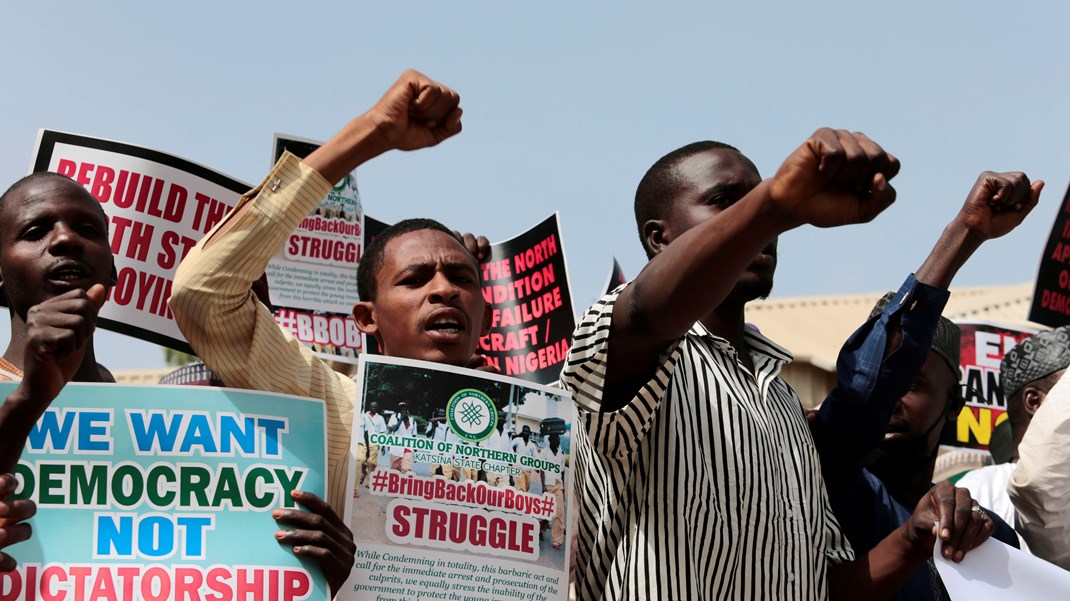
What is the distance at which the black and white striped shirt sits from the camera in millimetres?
2795

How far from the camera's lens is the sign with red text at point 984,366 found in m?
7.43

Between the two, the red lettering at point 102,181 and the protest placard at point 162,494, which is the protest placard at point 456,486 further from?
the red lettering at point 102,181

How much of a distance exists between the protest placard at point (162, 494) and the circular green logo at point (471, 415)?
0.30 m

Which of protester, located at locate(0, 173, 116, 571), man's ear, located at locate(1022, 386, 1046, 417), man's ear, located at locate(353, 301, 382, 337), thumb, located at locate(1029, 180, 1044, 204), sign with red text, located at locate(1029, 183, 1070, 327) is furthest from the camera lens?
sign with red text, located at locate(1029, 183, 1070, 327)

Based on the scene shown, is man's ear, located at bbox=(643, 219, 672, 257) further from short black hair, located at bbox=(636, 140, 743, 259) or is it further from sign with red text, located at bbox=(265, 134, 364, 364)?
sign with red text, located at bbox=(265, 134, 364, 364)

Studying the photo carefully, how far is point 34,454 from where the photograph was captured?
2816 mm

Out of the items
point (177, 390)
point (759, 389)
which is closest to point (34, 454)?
point (177, 390)

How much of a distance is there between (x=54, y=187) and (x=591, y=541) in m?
1.61

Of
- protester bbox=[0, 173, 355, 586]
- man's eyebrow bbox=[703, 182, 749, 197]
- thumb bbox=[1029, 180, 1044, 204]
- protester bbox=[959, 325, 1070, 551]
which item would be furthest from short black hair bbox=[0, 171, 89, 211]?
protester bbox=[959, 325, 1070, 551]

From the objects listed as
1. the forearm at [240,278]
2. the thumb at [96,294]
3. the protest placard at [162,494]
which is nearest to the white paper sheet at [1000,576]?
the protest placard at [162,494]

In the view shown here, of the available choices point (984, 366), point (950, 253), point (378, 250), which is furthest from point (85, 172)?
point (984, 366)

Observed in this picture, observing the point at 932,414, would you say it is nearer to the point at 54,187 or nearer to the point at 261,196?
the point at 261,196

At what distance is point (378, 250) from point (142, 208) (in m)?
1.18

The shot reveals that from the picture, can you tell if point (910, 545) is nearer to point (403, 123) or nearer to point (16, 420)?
point (403, 123)
